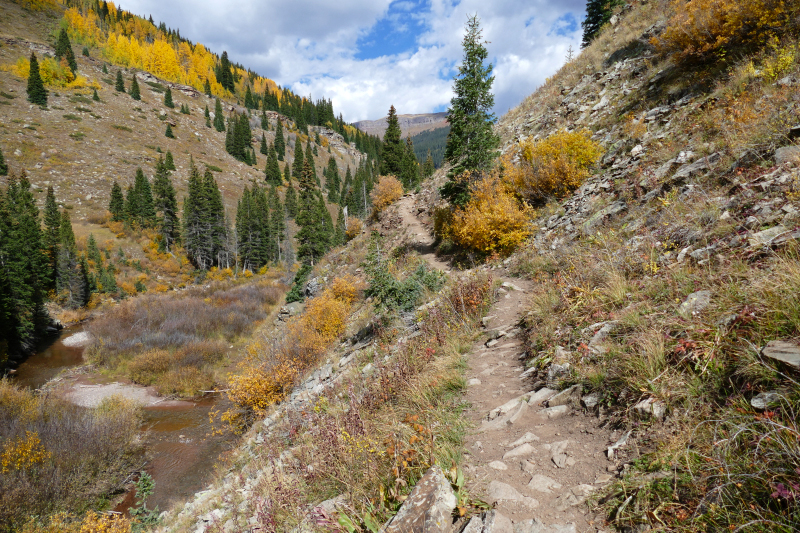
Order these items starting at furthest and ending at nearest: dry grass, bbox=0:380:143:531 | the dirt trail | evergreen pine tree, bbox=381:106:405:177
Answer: evergreen pine tree, bbox=381:106:405:177
dry grass, bbox=0:380:143:531
the dirt trail

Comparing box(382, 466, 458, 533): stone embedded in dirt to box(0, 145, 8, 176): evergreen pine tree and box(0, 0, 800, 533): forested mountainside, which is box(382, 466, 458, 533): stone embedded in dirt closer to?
box(0, 0, 800, 533): forested mountainside

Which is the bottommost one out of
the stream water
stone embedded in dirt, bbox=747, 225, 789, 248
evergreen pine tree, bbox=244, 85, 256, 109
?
the stream water

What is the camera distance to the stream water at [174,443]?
1301 cm

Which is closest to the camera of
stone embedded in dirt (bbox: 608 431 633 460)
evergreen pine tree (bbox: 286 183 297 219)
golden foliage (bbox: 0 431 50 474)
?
stone embedded in dirt (bbox: 608 431 633 460)

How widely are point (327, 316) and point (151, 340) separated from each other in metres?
20.4

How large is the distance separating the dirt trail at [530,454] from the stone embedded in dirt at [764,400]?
43.5 inches

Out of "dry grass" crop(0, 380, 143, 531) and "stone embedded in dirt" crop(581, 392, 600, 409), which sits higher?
"stone embedded in dirt" crop(581, 392, 600, 409)

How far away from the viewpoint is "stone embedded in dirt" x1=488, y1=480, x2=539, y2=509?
2.81 metres

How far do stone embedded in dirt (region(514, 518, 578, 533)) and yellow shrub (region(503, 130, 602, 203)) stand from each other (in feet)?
42.5

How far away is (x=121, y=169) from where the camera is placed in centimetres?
6244

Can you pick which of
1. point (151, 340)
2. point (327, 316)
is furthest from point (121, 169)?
point (327, 316)

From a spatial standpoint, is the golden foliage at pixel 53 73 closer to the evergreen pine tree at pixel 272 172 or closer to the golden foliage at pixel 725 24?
the evergreen pine tree at pixel 272 172

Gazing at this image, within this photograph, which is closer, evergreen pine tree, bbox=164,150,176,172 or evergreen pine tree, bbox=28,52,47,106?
evergreen pine tree, bbox=28,52,47,106

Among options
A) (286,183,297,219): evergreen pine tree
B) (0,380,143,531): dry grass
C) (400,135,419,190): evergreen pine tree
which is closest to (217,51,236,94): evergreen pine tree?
(286,183,297,219): evergreen pine tree
